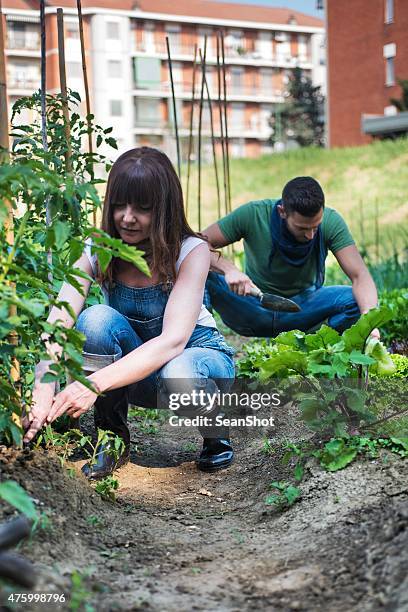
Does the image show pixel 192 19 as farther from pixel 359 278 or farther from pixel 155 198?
pixel 155 198

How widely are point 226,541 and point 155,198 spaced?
3.52ft

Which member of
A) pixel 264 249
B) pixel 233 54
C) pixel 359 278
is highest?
pixel 233 54

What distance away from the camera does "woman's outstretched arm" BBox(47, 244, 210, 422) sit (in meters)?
2.21

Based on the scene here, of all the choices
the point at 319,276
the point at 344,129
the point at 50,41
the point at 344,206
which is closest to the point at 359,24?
the point at 344,129

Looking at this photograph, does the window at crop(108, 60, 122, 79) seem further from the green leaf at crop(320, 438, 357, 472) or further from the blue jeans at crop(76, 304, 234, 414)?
the green leaf at crop(320, 438, 357, 472)

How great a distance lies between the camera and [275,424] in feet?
10.4

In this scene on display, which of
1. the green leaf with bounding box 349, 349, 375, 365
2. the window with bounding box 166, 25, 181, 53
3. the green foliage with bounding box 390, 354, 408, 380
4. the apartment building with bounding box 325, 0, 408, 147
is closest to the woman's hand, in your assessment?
the green leaf with bounding box 349, 349, 375, 365

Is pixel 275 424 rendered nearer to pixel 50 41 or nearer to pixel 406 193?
pixel 406 193

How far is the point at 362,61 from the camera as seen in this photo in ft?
80.9

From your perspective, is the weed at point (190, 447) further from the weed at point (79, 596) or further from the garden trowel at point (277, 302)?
the weed at point (79, 596)

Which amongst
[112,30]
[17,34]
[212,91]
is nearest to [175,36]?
[112,30]

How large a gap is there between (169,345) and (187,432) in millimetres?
1040

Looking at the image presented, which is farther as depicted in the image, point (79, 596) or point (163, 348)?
point (163, 348)

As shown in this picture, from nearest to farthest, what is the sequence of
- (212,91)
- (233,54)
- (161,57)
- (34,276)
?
1. (34,276)
2. (161,57)
3. (233,54)
4. (212,91)
